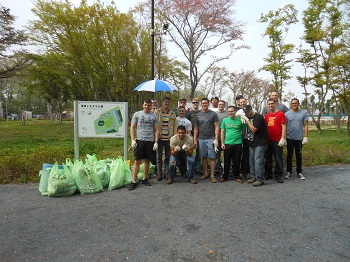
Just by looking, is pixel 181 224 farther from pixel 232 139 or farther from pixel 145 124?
pixel 232 139

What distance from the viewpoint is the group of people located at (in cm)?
462

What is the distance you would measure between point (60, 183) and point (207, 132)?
2982 millimetres

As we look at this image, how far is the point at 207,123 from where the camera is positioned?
4.91 m

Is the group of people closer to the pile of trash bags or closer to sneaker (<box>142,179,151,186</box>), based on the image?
sneaker (<box>142,179,151,186</box>)

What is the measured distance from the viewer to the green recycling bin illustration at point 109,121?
5539mm

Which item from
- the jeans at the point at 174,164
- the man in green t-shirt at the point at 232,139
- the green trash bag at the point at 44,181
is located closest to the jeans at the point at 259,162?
the man in green t-shirt at the point at 232,139

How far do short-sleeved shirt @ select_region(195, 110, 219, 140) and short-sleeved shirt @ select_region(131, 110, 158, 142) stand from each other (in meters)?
1.03

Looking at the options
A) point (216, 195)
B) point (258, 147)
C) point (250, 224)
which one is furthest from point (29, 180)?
point (258, 147)

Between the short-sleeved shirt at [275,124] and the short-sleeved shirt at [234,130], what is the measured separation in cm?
58

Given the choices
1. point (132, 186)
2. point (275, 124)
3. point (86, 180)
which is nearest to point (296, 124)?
Result: point (275, 124)

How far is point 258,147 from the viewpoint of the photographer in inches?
181

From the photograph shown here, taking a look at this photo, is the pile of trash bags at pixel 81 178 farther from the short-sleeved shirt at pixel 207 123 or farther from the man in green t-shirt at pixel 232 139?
the man in green t-shirt at pixel 232 139

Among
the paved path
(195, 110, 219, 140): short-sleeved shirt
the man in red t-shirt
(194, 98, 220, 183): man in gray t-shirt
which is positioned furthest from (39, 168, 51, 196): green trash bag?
the man in red t-shirt

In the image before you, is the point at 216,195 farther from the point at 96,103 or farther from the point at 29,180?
the point at 29,180
